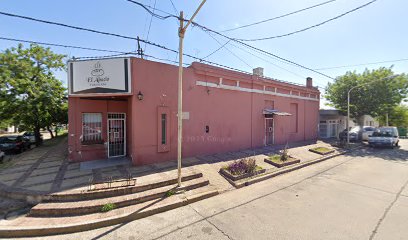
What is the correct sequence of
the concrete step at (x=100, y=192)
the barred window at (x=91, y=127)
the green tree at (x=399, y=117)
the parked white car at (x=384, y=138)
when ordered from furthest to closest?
the green tree at (x=399, y=117) < the parked white car at (x=384, y=138) < the barred window at (x=91, y=127) < the concrete step at (x=100, y=192)

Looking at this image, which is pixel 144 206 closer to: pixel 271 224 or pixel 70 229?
pixel 70 229

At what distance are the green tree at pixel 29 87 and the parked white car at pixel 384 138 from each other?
25.6 meters

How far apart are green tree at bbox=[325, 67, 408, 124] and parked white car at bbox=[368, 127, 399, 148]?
176cm

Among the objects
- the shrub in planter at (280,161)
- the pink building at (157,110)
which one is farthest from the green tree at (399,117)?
the shrub in planter at (280,161)

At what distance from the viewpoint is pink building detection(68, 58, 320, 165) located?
739cm

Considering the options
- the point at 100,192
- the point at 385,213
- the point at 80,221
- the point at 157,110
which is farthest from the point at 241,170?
the point at 80,221

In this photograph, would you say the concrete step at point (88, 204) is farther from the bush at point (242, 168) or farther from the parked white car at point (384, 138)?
the parked white car at point (384, 138)

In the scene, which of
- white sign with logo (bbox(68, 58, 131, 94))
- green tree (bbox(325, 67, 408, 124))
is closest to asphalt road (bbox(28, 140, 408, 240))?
white sign with logo (bbox(68, 58, 131, 94))

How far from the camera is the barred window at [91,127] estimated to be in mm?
8328

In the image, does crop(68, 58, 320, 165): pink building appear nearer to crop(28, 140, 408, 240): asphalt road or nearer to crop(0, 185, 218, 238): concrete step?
crop(0, 185, 218, 238): concrete step

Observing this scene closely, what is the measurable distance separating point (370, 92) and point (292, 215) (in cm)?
1713

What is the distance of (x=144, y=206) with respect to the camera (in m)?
4.81

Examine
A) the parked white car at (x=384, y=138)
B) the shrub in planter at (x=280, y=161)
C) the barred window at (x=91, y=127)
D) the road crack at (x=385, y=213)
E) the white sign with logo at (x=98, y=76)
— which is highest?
the white sign with logo at (x=98, y=76)

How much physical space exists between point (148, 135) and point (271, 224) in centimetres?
570
